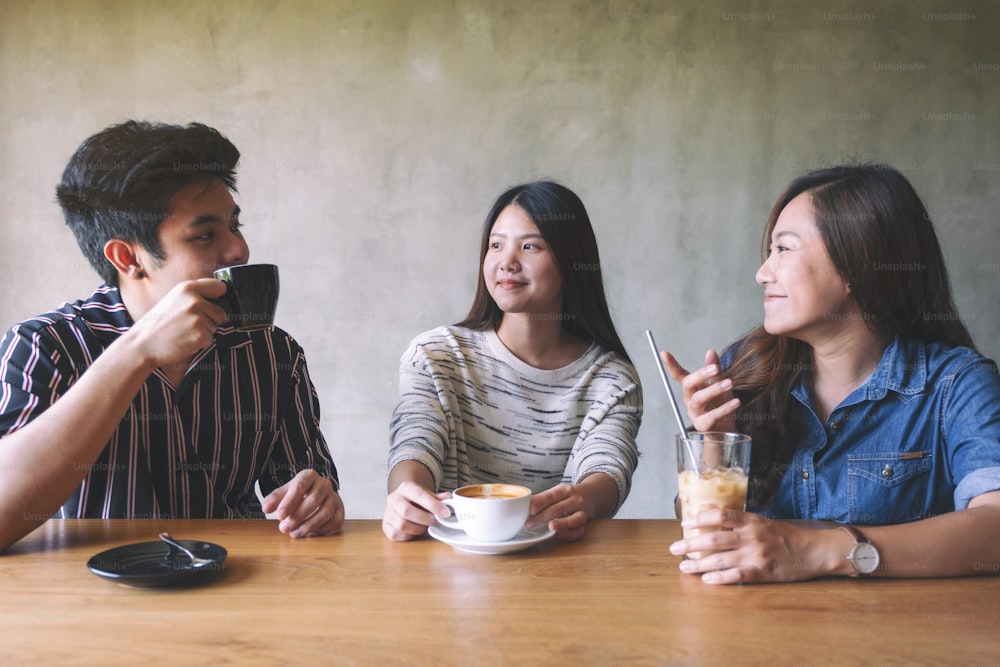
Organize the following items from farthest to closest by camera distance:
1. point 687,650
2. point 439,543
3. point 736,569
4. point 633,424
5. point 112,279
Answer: point 633,424 < point 112,279 < point 439,543 < point 736,569 < point 687,650

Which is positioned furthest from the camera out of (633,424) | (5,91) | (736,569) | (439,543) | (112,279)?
(5,91)

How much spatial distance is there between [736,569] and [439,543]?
472mm

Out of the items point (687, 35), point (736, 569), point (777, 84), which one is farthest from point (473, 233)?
point (736, 569)

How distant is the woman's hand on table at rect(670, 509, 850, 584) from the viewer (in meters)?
1.09

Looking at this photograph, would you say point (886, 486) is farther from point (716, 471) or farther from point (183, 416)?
point (183, 416)

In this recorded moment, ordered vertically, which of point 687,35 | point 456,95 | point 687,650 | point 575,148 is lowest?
point 687,650

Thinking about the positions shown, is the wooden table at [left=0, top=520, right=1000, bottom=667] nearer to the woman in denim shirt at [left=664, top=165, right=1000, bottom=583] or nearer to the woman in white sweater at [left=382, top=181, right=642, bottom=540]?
the woman in denim shirt at [left=664, top=165, right=1000, bottom=583]

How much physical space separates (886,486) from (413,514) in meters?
0.90

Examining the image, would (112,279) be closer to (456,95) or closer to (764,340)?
(764,340)

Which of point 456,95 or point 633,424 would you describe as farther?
point 456,95

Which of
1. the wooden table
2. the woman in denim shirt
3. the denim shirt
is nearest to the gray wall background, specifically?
the woman in denim shirt

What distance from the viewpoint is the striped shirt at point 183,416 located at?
1.43 m

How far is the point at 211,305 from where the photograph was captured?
132 centimetres

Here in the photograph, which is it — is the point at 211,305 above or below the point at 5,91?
below
